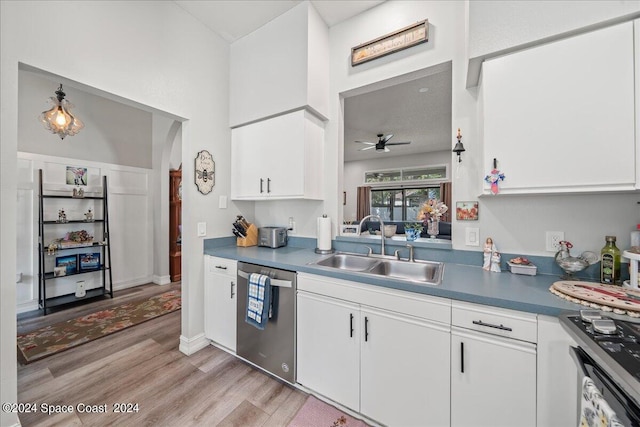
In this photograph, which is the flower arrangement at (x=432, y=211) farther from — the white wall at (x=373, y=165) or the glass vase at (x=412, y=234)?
the white wall at (x=373, y=165)

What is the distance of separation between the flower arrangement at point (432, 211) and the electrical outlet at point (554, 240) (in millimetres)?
620

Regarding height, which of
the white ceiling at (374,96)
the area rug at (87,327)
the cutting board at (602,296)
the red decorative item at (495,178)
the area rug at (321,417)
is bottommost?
the area rug at (321,417)

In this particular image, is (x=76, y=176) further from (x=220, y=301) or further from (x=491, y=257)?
(x=491, y=257)

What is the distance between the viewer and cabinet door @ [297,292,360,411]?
1.46 metres

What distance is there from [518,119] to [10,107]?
109 inches

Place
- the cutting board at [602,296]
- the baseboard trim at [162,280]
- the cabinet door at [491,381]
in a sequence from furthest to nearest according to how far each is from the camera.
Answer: the baseboard trim at [162,280] < the cabinet door at [491,381] < the cutting board at [602,296]

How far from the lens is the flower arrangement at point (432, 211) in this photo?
75.4 inches

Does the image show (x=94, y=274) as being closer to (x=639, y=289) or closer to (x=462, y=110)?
(x=462, y=110)

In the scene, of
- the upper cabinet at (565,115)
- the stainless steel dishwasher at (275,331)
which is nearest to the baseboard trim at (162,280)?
the stainless steel dishwasher at (275,331)

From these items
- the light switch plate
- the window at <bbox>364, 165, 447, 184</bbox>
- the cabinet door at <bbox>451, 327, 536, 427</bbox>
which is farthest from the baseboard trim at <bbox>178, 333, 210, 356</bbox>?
the window at <bbox>364, 165, 447, 184</bbox>

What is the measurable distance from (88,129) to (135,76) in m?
2.58

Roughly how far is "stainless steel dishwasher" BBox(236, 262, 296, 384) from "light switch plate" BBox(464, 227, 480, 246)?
1.26m

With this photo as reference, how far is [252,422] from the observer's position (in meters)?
1.47

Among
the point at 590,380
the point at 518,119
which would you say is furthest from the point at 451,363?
the point at 518,119
